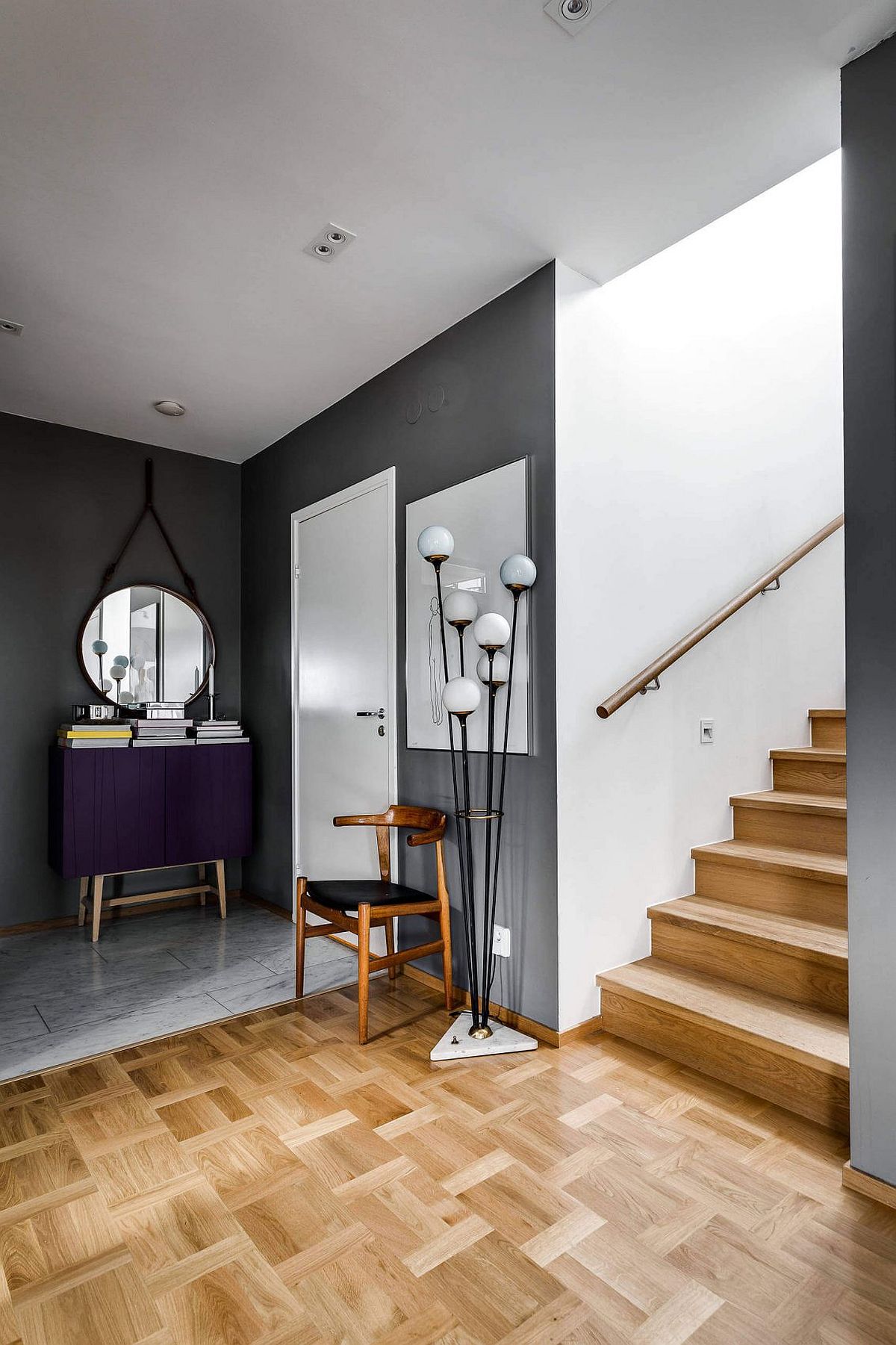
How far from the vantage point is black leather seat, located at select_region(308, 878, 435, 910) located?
265cm

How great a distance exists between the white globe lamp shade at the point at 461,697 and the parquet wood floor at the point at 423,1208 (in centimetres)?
112

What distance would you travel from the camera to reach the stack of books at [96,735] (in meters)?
3.77

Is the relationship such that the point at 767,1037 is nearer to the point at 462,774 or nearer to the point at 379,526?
the point at 462,774

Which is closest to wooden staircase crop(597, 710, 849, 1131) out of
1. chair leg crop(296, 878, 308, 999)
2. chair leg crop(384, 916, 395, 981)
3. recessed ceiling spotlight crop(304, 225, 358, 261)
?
chair leg crop(384, 916, 395, 981)

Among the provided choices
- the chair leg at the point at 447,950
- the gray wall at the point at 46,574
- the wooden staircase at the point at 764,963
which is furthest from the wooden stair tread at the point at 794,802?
the gray wall at the point at 46,574

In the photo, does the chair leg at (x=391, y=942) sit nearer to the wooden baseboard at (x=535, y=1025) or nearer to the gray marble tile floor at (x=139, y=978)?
the gray marble tile floor at (x=139, y=978)

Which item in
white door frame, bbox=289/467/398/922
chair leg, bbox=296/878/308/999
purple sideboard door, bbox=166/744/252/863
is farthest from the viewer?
purple sideboard door, bbox=166/744/252/863

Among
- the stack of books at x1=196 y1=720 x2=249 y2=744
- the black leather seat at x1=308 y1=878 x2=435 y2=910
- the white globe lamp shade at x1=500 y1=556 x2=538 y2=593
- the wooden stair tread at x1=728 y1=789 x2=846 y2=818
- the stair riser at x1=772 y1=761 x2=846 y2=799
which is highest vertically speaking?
the white globe lamp shade at x1=500 y1=556 x2=538 y2=593

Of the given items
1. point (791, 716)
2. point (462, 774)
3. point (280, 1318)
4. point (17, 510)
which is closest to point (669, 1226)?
point (280, 1318)

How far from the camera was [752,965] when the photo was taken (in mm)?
2477

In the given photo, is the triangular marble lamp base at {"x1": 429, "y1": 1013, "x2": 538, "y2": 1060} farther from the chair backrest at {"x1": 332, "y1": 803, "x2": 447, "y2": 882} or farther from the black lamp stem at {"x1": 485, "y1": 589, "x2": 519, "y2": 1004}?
the chair backrest at {"x1": 332, "y1": 803, "x2": 447, "y2": 882}

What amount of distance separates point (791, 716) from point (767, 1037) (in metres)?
1.67

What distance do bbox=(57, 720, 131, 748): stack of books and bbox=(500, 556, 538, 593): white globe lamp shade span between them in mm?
2361

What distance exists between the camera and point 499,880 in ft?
9.05
